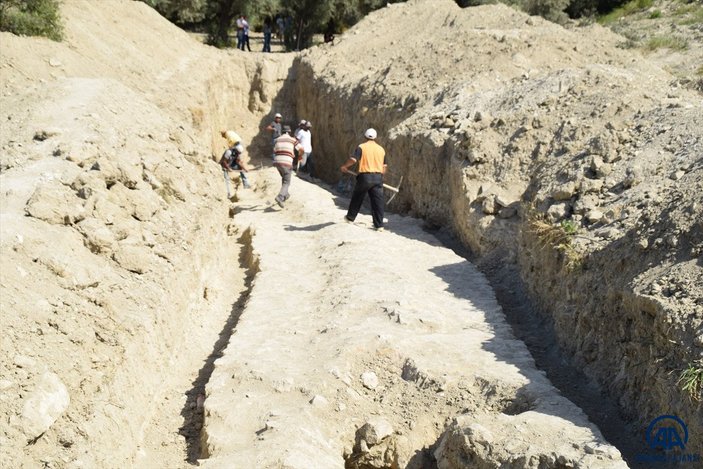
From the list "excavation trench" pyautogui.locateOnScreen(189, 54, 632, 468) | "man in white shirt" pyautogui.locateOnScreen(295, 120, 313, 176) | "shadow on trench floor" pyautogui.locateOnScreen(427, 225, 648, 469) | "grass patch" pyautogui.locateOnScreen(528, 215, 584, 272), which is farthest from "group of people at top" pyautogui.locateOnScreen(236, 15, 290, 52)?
"grass patch" pyautogui.locateOnScreen(528, 215, 584, 272)

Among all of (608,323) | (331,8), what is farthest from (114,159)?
(331,8)

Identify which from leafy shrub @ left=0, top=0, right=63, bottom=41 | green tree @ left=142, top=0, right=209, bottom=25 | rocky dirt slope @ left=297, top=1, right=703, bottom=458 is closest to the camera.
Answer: rocky dirt slope @ left=297, top=1, right=703, bottom=458

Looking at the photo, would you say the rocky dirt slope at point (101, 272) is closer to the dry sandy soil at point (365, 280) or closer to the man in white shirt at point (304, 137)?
the dry sandy soil at point (365, 280)

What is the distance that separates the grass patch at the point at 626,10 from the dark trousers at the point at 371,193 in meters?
18.7

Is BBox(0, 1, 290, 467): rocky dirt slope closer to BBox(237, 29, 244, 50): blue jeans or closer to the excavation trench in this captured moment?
the excavation trench

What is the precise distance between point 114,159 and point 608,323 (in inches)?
260

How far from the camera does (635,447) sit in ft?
20.0

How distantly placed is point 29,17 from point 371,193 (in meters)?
9.70

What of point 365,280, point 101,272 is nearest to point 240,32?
point 365,280

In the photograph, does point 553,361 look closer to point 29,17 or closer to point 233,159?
point 233,159

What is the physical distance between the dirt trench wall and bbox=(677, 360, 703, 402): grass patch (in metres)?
0.08

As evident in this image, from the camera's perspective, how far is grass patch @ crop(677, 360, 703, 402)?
548 centimetres

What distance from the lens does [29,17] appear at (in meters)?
16.6

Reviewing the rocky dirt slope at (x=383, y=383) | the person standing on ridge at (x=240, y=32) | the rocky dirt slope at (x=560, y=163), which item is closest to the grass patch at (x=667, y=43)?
the rocky dirt slope at (x=560, y=163)
